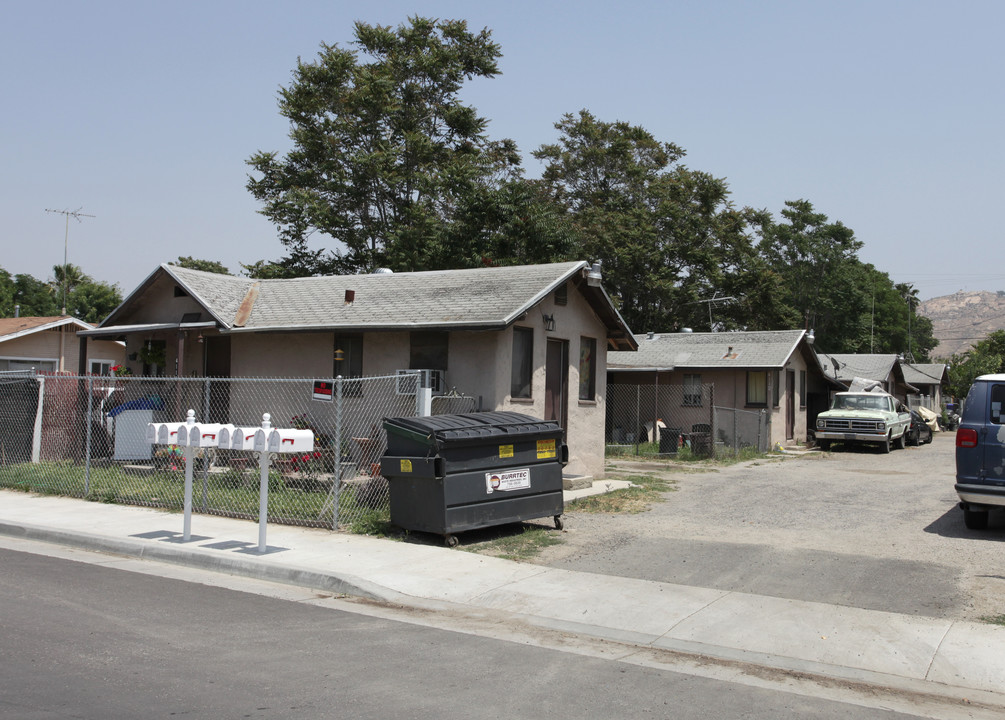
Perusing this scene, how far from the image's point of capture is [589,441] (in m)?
16.8

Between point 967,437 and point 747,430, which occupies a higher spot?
point 967,437

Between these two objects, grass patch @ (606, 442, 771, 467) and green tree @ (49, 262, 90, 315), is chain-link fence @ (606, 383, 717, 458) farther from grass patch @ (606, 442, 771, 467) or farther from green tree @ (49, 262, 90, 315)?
green tree @ (49, 262, 90, 315)

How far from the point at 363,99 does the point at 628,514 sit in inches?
1068

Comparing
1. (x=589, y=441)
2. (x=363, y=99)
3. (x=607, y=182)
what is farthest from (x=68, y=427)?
(x=607, y=182)

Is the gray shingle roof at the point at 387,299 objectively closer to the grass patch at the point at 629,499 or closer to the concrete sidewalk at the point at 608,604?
the grass patch at the point at 629,499

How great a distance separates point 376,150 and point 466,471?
2848 cm

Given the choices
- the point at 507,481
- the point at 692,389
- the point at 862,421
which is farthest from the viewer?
the point at 692,389

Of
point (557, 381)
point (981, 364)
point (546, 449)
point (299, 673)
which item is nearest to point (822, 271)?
point (981, 364)

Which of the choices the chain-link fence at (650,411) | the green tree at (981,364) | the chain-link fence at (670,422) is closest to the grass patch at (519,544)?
the chain-link fence at (670,422)

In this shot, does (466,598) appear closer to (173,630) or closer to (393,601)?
(393,601)

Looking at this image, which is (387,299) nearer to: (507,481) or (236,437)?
(507,481)

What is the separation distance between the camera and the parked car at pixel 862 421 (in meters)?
26.1

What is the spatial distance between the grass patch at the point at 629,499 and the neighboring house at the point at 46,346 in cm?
1797

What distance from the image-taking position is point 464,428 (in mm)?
9891
